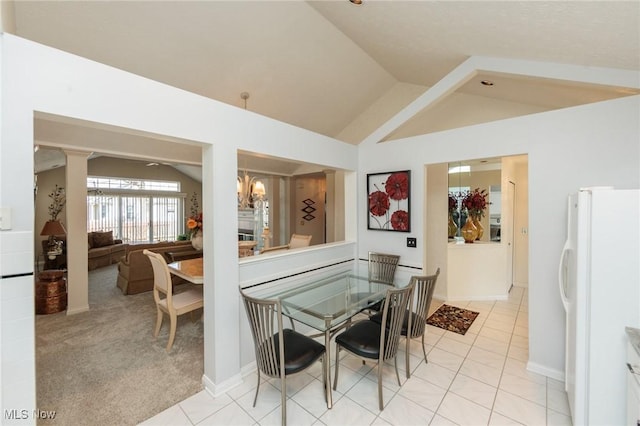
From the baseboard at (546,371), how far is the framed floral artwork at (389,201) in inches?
66.9

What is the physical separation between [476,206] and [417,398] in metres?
3.27

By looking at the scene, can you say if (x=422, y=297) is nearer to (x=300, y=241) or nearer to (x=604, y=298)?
(x=604, y=298)

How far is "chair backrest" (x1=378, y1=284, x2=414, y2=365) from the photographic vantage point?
1.88m


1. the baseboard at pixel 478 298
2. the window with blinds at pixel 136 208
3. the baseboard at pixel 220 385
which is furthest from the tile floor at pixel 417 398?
the window with blinds at pixel 136 208

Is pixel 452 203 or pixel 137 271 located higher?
pixel 452 203

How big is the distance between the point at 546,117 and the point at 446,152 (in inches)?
34.6

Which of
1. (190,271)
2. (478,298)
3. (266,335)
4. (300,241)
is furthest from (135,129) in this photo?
(478,298)

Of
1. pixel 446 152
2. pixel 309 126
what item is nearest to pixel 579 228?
pixel 446 152

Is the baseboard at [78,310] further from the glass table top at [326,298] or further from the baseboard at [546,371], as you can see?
the baseboard at [546,371]

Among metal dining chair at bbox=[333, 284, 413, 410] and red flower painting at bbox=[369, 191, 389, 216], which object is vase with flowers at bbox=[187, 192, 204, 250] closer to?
red flower painting at bbox=[369, 191, 389, 216]

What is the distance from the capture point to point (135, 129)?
170 centimetres

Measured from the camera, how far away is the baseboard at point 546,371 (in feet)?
7.43

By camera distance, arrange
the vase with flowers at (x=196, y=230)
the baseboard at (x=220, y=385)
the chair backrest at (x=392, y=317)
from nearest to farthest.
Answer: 1. the chair backrest at (x=392, y=317)
2. the baseboard at (x=220, y=385)
3. the vase with flowers at (x=196, y=230)

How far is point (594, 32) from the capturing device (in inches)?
65.4
